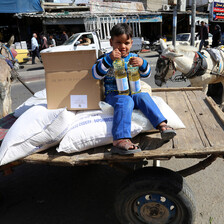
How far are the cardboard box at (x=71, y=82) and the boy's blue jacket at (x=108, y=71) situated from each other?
110mm

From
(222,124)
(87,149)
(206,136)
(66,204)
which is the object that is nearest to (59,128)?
(87,149)

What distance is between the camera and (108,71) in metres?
2.25

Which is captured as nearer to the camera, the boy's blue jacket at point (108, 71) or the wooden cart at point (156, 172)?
the wooden cart at point (156, 172)

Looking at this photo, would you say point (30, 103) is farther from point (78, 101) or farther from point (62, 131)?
point (62, 131)

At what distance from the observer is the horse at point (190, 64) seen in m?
3.94

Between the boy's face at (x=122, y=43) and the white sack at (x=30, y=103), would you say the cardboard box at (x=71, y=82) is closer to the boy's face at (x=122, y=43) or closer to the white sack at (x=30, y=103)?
the boy's face at (x=122, y=43)

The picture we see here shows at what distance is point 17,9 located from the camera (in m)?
14.5

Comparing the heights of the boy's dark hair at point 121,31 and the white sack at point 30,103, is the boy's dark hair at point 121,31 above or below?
above

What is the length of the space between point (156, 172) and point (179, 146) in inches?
11.7

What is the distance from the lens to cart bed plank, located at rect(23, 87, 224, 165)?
5.38ft

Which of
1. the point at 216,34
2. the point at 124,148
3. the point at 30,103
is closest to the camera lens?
the point at 124,148

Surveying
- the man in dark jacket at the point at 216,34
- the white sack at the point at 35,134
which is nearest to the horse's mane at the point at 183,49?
the white sack at the point at 35,134

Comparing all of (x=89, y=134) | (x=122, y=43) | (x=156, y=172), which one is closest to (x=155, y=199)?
(x=156, y=172)

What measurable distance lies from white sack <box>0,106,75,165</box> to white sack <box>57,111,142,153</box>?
0.10m
